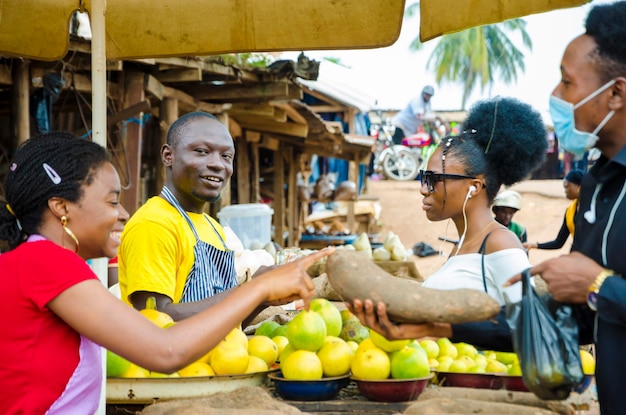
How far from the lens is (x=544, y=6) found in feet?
10.2

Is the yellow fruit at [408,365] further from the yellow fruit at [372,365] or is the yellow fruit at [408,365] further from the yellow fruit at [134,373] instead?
the yellow fruit at [134,373]

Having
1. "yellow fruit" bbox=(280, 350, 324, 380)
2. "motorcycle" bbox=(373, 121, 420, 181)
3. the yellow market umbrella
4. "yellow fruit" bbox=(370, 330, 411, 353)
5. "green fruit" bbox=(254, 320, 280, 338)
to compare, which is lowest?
"motorcycle" bbox=(373, 121, 420, 181)

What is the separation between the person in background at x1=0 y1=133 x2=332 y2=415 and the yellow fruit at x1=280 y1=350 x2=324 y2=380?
41cm

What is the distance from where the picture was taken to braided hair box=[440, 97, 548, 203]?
3.29 m

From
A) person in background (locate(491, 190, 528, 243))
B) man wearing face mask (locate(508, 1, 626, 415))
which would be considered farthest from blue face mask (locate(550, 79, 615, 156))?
person in background (locate(491, 190, 528, 243))

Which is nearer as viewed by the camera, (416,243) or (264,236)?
(264,236)

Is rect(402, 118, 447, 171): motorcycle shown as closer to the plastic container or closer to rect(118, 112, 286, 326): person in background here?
the plastic container

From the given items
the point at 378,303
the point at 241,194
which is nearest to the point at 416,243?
the point at 241,194

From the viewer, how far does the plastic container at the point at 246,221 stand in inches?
372

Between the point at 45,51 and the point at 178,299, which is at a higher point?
the point at 45,51

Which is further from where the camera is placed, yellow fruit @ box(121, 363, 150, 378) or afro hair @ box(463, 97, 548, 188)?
afro hair @ box(463, 97, 548, 188)

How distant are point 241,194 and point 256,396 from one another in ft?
32.7

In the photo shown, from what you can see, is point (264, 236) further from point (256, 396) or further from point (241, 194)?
point (256, 396)

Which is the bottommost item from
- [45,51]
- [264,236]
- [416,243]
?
[416,243]
